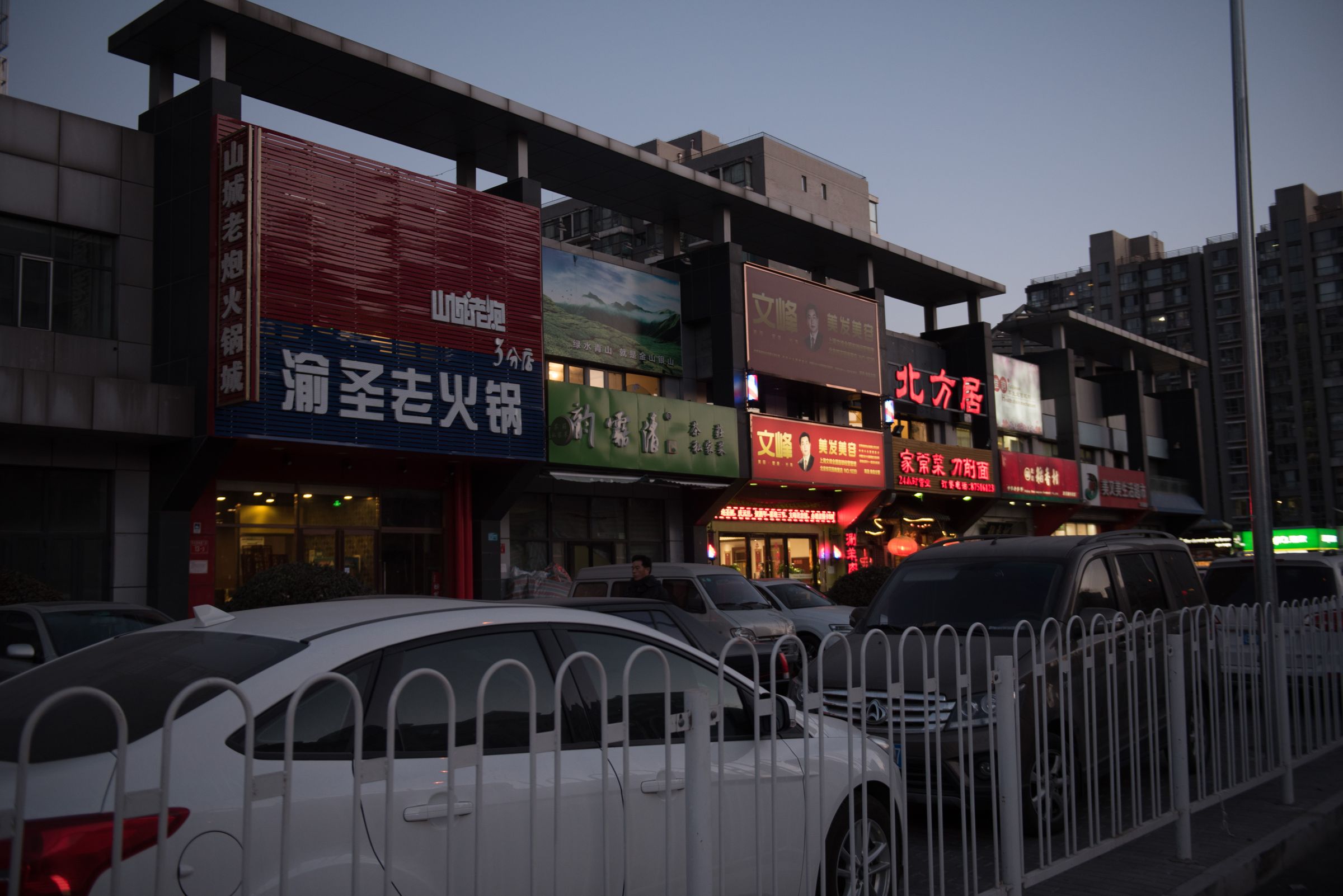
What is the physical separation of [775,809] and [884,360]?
30.8 metres

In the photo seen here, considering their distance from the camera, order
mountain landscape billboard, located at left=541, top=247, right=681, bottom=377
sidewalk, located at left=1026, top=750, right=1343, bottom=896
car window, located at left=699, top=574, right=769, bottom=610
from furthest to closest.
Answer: mountain landscape billboard, located at left=541, top=247, right=681, bottom=377 < car window, located at left=699, top=574, right=769, bottom=610 < sidewalk, located at left=1026, top=750, right=1343, bottom=896

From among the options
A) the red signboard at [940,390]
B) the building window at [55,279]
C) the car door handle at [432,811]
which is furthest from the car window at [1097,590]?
the red signboard at [940,390]

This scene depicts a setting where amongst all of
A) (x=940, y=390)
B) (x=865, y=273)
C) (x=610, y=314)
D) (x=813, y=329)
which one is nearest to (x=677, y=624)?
(x=610, y=314)

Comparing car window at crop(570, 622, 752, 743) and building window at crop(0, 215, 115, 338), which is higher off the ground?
building window at crop(0, 215, 115, 338)

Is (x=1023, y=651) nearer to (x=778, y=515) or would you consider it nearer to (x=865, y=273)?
(x=778, y=515)

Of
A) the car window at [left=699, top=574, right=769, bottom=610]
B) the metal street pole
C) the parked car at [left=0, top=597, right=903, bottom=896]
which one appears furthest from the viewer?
the car window at [left=699, top=574, right=769, bottom=610]

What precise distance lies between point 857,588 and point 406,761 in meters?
23.6

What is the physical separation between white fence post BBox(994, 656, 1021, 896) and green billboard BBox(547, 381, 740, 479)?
61.8 ft

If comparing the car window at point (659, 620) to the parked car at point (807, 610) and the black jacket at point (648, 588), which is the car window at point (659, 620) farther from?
the parked car at point (807, 610)

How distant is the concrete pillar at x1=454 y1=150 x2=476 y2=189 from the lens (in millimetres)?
25000

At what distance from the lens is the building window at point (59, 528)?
17766 millimetres

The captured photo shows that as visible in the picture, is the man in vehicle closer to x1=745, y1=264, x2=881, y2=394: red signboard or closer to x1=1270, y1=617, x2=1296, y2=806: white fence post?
x1=1270, y1=617, x2=1296, y2=806: white fence post

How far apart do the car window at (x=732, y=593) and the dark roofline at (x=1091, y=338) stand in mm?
32334

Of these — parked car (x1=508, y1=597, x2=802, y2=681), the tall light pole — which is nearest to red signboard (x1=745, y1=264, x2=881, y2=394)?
parked car (x1=508, y1=597, x2=802, y2=681)
